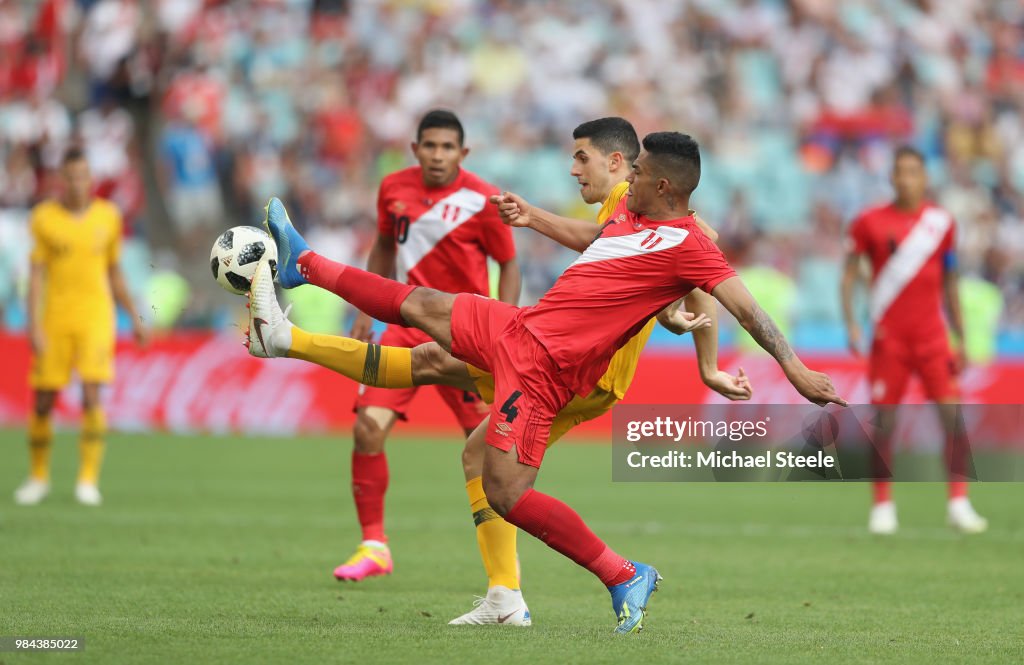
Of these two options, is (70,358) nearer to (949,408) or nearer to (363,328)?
(363,328)

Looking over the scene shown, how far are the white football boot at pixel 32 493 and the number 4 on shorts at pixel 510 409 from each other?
7120 mm

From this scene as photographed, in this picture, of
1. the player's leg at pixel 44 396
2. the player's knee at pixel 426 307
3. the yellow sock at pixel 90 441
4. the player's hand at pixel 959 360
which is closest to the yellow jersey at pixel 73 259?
the player's leg at pixel 44 396

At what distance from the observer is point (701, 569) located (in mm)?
9891

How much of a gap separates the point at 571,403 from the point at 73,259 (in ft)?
23.6

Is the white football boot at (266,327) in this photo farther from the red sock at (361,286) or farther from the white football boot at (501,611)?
the white football boot at (501,611)

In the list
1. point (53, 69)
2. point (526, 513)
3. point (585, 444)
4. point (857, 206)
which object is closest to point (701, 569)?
point (526, 513)

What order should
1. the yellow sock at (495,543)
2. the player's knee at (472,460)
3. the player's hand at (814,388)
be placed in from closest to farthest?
the player's hand at (814,388) < the yellow sock at (495,543) < the player's knee at (472,460)

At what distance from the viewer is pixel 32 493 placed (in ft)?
42.7

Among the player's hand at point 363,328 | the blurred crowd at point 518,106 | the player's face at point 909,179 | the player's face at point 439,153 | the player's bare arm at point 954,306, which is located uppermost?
the blurred crowd at point 518,106

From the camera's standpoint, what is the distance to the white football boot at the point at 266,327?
7230 millimetres

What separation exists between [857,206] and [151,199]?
10.9 metres

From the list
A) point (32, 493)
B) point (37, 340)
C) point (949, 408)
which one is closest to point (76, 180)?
point (37, 340)

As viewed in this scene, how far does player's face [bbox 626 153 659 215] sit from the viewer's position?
7.00 metres

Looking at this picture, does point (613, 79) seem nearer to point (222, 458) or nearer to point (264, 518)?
point (222, 458)
